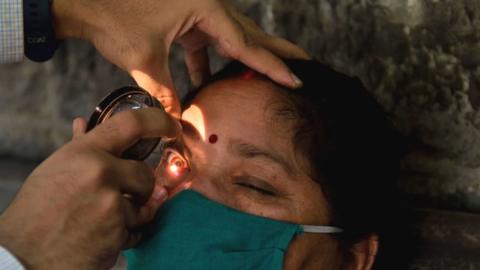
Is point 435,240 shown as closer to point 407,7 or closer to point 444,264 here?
point 444,264

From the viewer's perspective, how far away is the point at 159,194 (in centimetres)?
178

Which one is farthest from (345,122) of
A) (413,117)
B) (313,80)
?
(413,117)

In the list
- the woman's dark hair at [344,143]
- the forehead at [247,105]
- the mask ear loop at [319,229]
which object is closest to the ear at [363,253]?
the woman's dark hair at [344,143]

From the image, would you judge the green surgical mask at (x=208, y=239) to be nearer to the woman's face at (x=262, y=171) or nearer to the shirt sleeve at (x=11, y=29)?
the woman's face at (x=262, y=171)

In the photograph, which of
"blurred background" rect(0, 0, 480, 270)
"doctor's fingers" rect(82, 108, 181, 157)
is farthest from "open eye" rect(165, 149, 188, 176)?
"blurred background" rect(0, 0, 480, 270)

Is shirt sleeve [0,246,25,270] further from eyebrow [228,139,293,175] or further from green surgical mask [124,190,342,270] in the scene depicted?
eyebrow [228,139,293,175]

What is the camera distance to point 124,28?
5.93ft

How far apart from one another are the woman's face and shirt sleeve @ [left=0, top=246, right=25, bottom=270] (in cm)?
49

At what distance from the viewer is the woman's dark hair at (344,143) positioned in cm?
176

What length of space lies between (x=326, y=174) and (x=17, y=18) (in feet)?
3.23

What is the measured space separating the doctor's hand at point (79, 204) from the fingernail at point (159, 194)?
0.87ft

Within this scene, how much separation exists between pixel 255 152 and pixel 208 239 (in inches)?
9.8

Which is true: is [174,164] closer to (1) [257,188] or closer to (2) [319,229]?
(1) [257,188]

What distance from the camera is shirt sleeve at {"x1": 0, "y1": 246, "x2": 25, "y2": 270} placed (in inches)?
54.7
